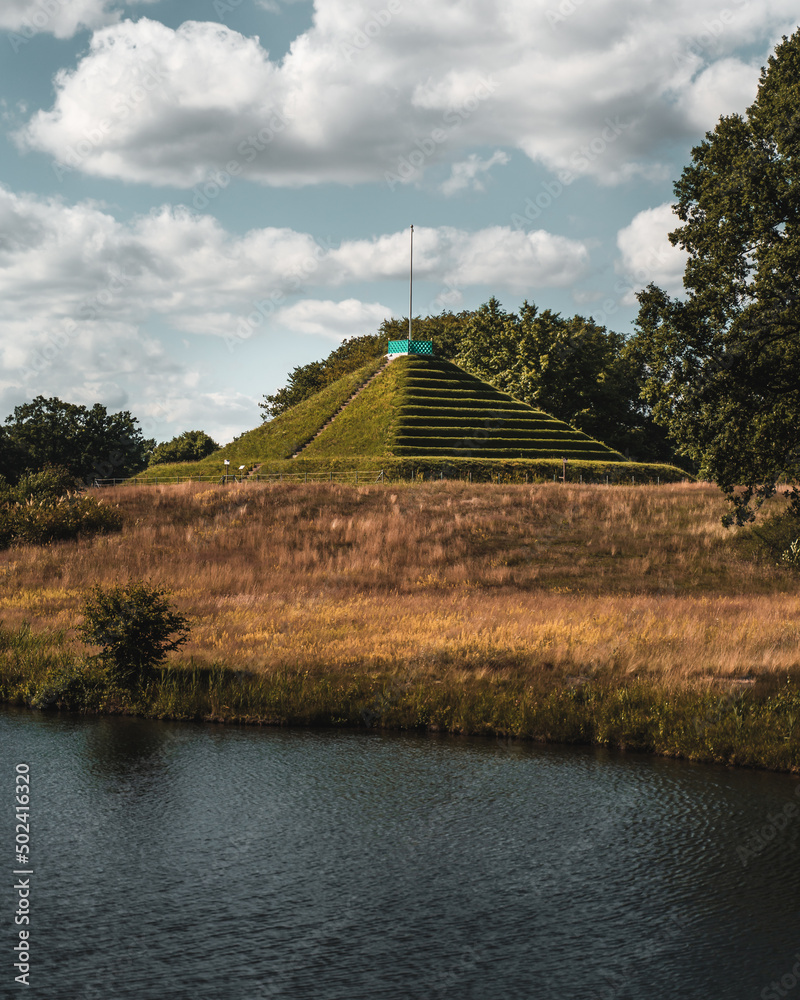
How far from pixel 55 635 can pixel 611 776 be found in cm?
1514

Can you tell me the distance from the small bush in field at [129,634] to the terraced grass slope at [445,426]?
52.8 m

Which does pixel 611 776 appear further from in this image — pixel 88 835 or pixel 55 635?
pixel 55 635

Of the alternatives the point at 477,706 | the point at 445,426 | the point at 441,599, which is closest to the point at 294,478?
the point at 445,426

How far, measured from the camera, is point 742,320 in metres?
29.0

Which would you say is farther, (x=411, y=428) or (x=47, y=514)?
(x=411, y=428)

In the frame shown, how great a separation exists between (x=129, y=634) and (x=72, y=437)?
9580cm

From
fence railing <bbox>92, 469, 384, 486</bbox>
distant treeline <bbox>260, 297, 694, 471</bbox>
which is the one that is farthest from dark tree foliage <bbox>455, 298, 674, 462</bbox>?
fence railing <bbox>92, 469, 384, 486</bbox>

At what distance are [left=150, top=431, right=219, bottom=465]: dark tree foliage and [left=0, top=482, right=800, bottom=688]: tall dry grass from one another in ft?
241

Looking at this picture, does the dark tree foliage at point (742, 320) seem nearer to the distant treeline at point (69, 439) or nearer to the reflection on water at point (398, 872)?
the reflection on water at point (398, 872)

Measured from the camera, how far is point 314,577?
34719 mm

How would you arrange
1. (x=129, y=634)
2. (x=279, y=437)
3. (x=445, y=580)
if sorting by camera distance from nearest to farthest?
(x=129, y=634)
(x=445, y=580)
(x=279, y=437)

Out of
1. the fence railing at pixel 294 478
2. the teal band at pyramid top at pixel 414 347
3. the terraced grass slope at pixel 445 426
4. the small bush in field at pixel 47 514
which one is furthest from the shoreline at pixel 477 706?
the teal band at pyramid top at pixel 414 347

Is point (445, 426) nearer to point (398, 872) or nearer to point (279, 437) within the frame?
point (279, 437)

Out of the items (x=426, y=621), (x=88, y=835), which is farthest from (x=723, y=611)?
(x=88, y=835)
